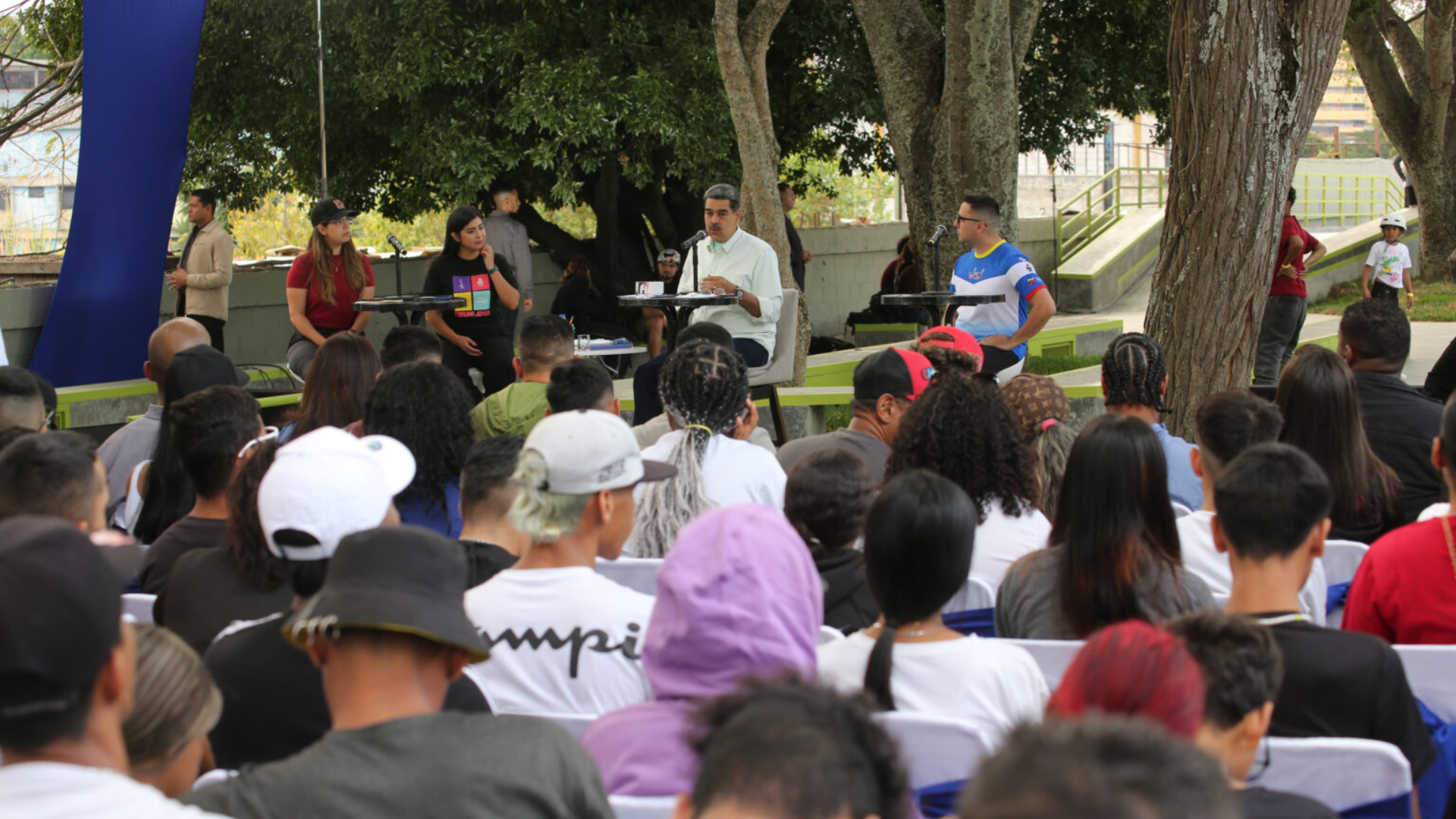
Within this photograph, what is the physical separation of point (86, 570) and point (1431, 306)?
18.3 metres

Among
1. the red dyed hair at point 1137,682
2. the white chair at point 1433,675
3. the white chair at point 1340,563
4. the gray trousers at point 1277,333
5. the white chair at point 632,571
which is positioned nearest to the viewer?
the red dyed hair at point 1137,682

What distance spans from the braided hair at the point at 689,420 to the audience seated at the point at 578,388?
1.50 ft

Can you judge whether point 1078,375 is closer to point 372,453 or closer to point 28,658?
point 372,453

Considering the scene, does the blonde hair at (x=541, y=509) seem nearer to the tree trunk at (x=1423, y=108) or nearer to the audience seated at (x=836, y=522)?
the audience seated at (x=836, y=522)

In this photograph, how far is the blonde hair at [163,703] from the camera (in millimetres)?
1710

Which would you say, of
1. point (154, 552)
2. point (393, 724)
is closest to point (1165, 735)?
point (393, 724)

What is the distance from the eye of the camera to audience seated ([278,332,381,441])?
4.68 meters

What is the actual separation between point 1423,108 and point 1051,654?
20177 millimetres

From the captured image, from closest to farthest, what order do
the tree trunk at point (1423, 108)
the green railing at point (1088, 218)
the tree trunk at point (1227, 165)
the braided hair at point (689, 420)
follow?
the braided hair at point (689, 420), the tree trunk at point (1227, 165), the tree trunk at point (1423, 108), the green railing at point (1088, 218)

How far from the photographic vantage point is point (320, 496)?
239cm

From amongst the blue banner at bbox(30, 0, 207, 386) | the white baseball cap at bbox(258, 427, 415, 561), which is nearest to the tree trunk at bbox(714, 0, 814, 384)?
the blue banner at bbox(30, 0, 207, 386)

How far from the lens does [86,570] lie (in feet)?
4.84

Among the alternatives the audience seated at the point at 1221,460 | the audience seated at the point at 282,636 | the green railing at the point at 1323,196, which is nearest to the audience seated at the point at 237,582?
the audience seated at the point at 282,636

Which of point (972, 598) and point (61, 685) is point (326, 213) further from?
point (61, 685)
